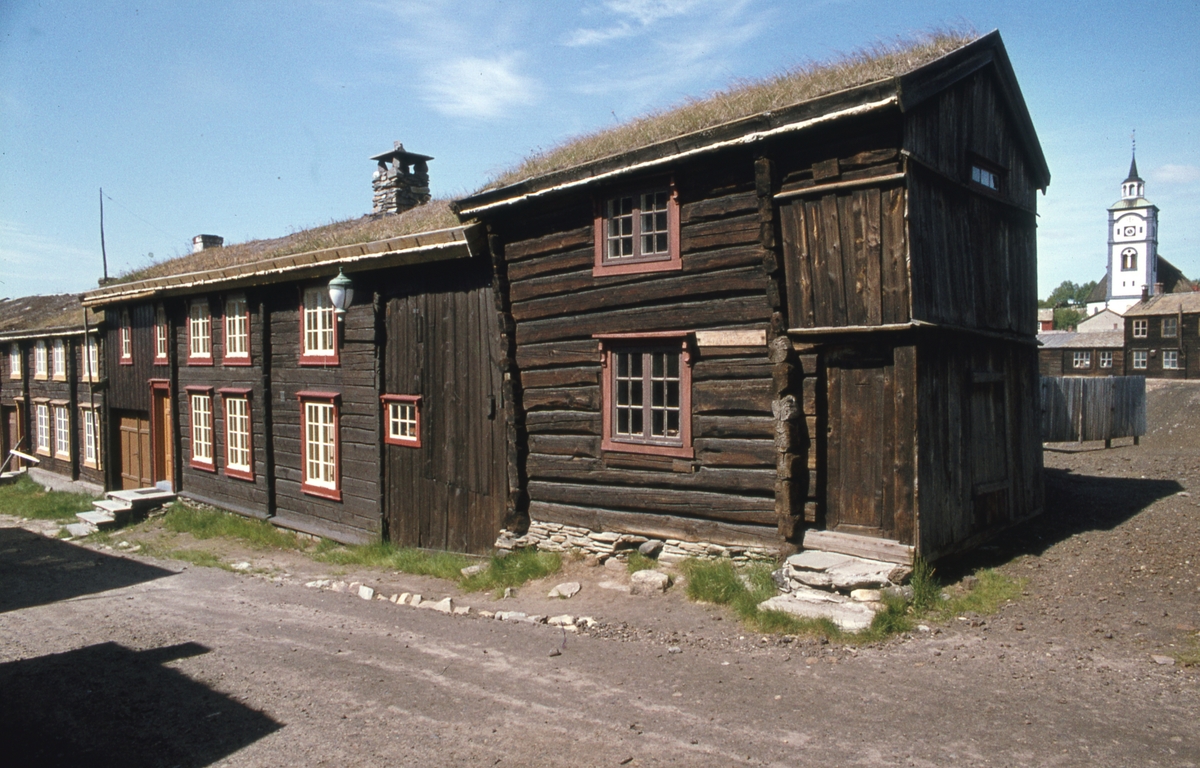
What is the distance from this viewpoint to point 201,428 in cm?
1766

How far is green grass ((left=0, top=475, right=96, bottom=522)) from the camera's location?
18875 mm

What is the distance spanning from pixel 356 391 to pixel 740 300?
726cm

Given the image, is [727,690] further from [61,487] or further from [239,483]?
[61,487]

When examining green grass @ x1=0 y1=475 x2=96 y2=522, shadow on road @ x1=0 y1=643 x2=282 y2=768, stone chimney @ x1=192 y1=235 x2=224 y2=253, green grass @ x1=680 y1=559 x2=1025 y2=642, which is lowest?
green grass @ x1=0 y1=475 x2=96 y2=522

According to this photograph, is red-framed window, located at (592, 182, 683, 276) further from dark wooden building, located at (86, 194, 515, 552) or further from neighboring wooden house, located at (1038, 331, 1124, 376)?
neighboring wooden house, located at (1038, 331, 1124, 376)

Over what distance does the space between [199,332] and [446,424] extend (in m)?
8.44

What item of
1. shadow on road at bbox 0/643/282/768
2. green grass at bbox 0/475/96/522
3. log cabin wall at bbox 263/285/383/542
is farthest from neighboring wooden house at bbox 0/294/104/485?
shadow on road at bbox 0/643/282/768

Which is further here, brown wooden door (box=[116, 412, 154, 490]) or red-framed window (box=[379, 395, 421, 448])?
brown wooden door (box=[116, 412, 154, 490])

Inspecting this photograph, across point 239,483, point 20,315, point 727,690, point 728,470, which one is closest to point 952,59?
point 728,470

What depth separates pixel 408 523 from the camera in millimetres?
12703

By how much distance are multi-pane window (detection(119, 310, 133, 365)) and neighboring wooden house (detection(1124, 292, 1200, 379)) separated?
46496 millimetres

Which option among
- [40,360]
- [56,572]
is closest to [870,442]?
[56,572]

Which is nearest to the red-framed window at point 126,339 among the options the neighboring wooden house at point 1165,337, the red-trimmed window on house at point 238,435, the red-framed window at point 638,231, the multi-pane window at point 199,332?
the multi-pane window at point 199,332

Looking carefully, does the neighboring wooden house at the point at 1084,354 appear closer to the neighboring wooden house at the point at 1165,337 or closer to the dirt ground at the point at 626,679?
the neighboring wooden house at the point at 1165,337
